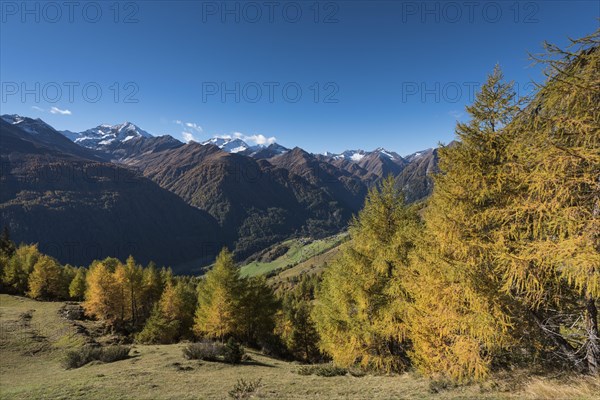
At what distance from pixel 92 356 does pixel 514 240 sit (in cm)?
2776

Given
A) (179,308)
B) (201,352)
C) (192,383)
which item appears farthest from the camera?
(179,308)

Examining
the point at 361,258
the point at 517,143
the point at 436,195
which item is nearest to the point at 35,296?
the point at 361,258

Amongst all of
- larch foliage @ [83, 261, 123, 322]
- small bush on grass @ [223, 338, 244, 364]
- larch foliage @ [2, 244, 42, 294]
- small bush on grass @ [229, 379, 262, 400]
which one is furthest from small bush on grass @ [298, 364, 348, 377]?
larch foliage @ [2, 244, 42, 294]

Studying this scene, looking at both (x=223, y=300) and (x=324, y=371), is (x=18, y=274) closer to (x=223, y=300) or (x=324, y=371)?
(x=223, y=300)

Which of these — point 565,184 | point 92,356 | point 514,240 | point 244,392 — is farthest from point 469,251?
point 92,356

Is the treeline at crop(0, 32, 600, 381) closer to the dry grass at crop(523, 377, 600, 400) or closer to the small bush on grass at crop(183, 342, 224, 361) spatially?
the dry grass at crop(523, 377, 600, 400)

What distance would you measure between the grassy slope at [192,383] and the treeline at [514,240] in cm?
127

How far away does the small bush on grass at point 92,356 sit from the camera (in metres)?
20.1

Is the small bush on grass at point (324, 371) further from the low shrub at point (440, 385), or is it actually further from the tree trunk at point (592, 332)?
the tree trunk at point (592, 332)

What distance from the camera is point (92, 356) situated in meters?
21.1

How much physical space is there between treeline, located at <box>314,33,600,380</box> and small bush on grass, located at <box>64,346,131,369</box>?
19636 millimetres

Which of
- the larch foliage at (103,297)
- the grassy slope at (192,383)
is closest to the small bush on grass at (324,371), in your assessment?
the grassy slope at (192,383)

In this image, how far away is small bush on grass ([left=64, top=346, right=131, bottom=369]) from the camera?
791 inches

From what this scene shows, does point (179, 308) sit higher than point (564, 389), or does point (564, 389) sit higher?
point (564, 389)
